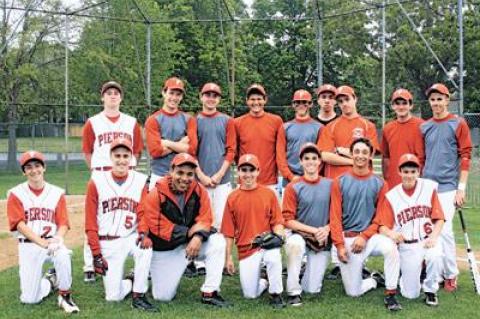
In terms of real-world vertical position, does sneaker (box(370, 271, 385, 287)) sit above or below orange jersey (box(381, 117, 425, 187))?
below

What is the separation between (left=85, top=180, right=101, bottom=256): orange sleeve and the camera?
490 centimetres

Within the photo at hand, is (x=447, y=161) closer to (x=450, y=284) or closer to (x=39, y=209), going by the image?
(x=450, y=284)

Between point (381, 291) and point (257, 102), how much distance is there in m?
2.15

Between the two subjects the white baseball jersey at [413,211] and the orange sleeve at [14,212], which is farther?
the white baseball jersey at [413,211]

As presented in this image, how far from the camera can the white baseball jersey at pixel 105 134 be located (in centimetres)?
567

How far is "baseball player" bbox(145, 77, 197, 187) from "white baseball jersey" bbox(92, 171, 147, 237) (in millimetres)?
570

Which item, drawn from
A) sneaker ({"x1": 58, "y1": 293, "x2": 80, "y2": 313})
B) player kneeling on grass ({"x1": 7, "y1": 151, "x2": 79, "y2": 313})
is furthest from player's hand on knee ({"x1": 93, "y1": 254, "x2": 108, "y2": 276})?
sneaker ({"x1": 58, "y1": 293, "x2": 80, "y2": 313})

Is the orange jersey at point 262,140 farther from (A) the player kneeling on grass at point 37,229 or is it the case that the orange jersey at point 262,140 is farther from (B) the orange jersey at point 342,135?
(A) the player kneeling on grass at point 37,229

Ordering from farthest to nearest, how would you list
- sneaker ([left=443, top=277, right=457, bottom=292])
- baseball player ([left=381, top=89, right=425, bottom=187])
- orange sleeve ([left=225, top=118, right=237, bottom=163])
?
orange sleeve ([left=225, top=118, right=237, bottom=163]) → baseball player ([left=381, top=89, right=425, bottom=187]) → sneaker ([left=443, top=277, right=457, bottom=292])

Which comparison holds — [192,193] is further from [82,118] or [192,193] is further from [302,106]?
[82,118]

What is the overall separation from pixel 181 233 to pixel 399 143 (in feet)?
7.39

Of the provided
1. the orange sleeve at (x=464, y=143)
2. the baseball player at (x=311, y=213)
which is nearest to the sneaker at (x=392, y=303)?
the baseball player at (x=311, y=213)

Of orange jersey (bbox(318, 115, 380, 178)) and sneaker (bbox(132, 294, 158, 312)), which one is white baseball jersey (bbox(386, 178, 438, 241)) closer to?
orange jersey (bbox(318, 115, 380, 178))

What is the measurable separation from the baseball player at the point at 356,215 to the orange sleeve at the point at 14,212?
2.65 m
